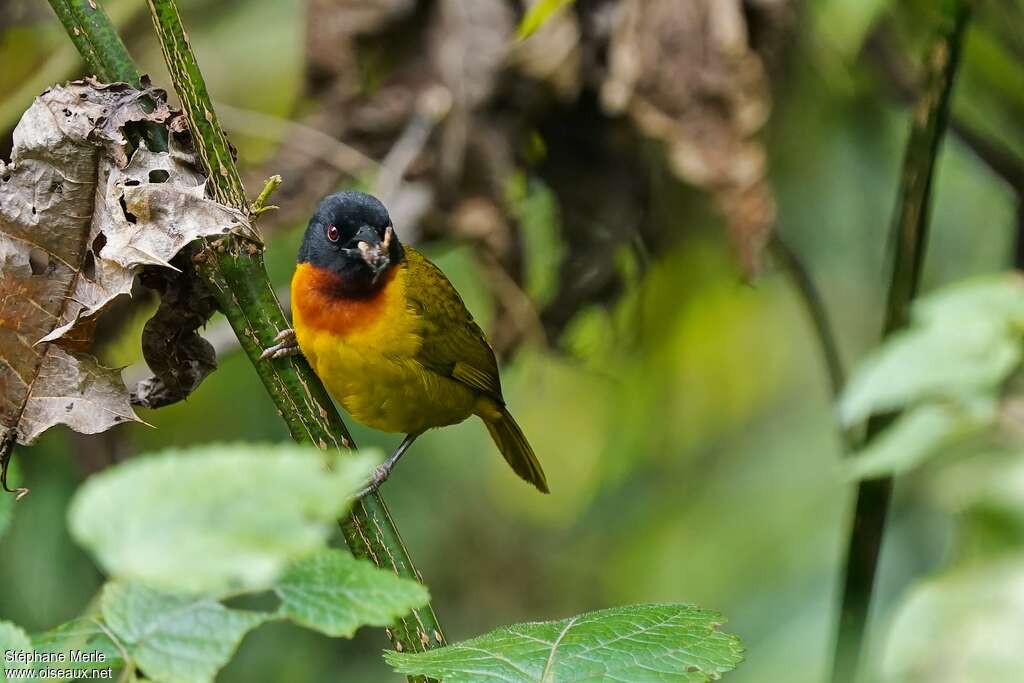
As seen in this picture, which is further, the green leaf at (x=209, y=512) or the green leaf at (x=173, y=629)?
the green leaf at (x=173, y=629)

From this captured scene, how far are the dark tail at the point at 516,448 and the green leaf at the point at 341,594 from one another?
2.49 meters

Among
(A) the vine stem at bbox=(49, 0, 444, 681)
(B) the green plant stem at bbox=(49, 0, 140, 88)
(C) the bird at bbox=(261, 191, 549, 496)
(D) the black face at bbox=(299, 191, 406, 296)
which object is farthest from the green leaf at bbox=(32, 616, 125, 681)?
(D) the black face at bbox=(299, 191, 406, 296)

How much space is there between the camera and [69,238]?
75.8 inches

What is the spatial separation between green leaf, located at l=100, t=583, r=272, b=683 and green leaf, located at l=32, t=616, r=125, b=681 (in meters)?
0.17

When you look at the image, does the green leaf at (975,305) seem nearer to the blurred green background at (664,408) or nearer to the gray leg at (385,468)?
the gray leg at (385,468)

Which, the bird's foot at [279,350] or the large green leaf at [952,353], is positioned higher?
the bird's foot at [279,350]

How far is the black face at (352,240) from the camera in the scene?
302 centimetres

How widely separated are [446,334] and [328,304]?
506 millimetres

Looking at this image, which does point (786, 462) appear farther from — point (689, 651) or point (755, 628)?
point (689, 651)

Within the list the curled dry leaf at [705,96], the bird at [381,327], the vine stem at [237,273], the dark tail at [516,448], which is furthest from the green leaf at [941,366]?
the dark tail at [516,448]

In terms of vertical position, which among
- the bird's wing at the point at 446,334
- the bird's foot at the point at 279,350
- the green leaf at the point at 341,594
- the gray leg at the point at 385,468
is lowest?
the green leaf at the point at 341,594

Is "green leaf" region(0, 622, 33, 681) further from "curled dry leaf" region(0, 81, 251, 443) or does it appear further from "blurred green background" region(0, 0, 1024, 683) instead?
"blurred green background" region(0, 0, 1024, 683)

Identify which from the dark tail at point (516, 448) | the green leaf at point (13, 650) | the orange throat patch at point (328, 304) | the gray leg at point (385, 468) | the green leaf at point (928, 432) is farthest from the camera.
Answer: the dark tail at point (516, 448)

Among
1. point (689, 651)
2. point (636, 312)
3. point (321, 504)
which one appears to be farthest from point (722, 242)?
point (321, 504)
